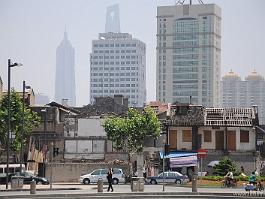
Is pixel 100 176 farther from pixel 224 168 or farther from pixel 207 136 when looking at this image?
pixel 207 136

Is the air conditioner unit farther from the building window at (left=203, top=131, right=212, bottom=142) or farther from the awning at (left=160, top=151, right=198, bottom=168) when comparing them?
the building window at (left=203, top=131, right=212, bottom=142)

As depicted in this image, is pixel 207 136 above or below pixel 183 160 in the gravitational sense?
above

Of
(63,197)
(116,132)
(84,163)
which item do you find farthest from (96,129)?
(63,197)

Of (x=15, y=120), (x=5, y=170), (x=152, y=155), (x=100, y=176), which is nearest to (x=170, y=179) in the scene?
(x=100, y=176)

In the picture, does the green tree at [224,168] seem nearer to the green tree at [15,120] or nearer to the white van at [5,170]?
the white van at [5,170]

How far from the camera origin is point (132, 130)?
3438 inches

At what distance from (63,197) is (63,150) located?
44664 millimetres

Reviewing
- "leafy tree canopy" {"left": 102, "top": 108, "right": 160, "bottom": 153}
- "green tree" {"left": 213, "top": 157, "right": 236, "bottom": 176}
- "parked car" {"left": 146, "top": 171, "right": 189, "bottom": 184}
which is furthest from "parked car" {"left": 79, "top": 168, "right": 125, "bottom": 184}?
"leafy tree canopy" {"left": 102, "top": 108, "right": 160, "bottom": 153}

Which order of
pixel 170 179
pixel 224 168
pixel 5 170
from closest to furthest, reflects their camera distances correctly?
pixel 170 179
pixel 224 168
pixel 5 170

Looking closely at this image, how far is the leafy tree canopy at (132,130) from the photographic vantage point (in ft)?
286

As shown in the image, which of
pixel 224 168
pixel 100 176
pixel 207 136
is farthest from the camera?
pixel 207 136

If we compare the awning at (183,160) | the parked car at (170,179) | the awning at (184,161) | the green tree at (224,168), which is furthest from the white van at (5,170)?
the green tree at (224,168)

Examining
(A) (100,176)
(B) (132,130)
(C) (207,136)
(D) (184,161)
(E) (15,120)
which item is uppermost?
(E) (15,120)

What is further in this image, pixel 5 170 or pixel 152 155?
pixel 152 155
